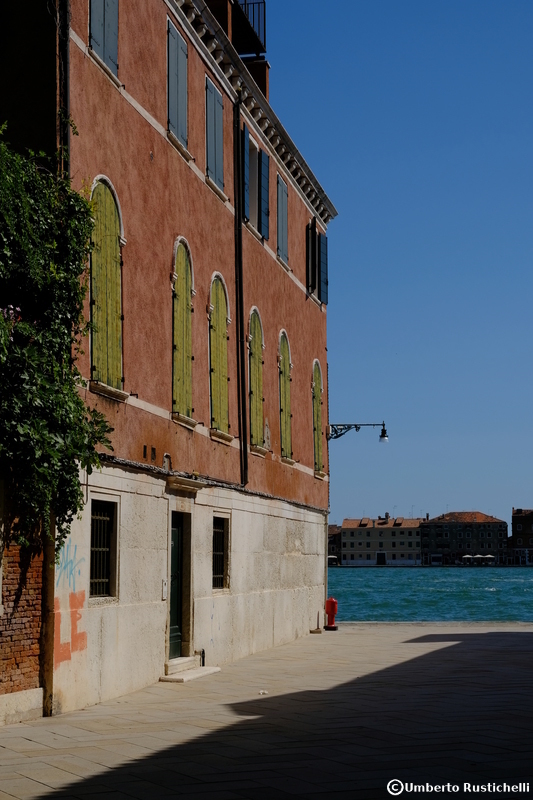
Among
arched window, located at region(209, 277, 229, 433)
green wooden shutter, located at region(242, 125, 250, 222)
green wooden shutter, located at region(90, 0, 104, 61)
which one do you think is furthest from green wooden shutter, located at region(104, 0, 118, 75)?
green wooden shutter, located at region(242, 125, 250, 222)

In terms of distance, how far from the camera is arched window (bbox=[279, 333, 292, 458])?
22.0 m

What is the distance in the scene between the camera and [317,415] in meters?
25.6

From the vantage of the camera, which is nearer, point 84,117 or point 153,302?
point 84,117

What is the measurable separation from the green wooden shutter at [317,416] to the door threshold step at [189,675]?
9970mm

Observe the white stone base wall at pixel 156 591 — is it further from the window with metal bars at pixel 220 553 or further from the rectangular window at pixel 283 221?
the rectangular window at pixel 283 221

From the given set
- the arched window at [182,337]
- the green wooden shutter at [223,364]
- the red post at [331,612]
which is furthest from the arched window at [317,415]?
the arched window at [182,337]

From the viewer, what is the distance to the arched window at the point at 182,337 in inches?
608

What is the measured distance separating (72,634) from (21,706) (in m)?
1.11

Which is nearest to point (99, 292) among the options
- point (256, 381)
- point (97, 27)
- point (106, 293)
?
point (106, 293)

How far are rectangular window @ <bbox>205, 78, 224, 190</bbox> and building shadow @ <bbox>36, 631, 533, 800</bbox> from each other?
317 inches

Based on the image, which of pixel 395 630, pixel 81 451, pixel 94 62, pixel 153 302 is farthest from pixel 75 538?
pixel 395 630

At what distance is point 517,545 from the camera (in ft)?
649

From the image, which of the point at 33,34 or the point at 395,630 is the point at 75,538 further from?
the point at 395,630

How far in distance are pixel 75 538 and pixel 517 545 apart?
192707 mm
